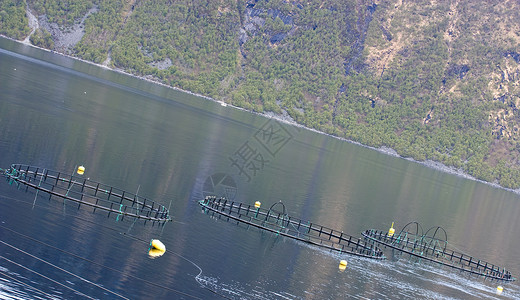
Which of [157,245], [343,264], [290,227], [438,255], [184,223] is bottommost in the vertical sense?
[157,245]

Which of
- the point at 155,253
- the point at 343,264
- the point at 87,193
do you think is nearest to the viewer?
the point at 155,253

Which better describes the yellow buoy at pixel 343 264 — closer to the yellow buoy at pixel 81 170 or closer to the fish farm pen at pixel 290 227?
the fish farm pen at pixel 290 227

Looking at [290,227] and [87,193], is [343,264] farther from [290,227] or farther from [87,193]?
[87,193]

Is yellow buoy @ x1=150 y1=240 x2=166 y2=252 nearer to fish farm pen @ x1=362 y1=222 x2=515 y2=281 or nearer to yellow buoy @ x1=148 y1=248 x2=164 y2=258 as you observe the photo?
yellow buoy @ x1=148 y1=248 x2=164 y2=258

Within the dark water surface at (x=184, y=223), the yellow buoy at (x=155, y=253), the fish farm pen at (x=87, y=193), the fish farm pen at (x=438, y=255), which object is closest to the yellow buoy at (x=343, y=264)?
the dark water surface at (x=184, y=223)

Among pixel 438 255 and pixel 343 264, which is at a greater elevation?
pixel 438 255

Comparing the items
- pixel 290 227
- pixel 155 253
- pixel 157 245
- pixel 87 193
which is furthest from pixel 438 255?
pixel 87 193

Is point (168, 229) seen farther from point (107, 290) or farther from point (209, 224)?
point (107, 290)

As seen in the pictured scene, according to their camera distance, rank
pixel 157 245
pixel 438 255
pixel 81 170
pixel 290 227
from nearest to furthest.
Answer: pixel 157 245
pixel 81 170
pixel 290 227
pixel 438 255
